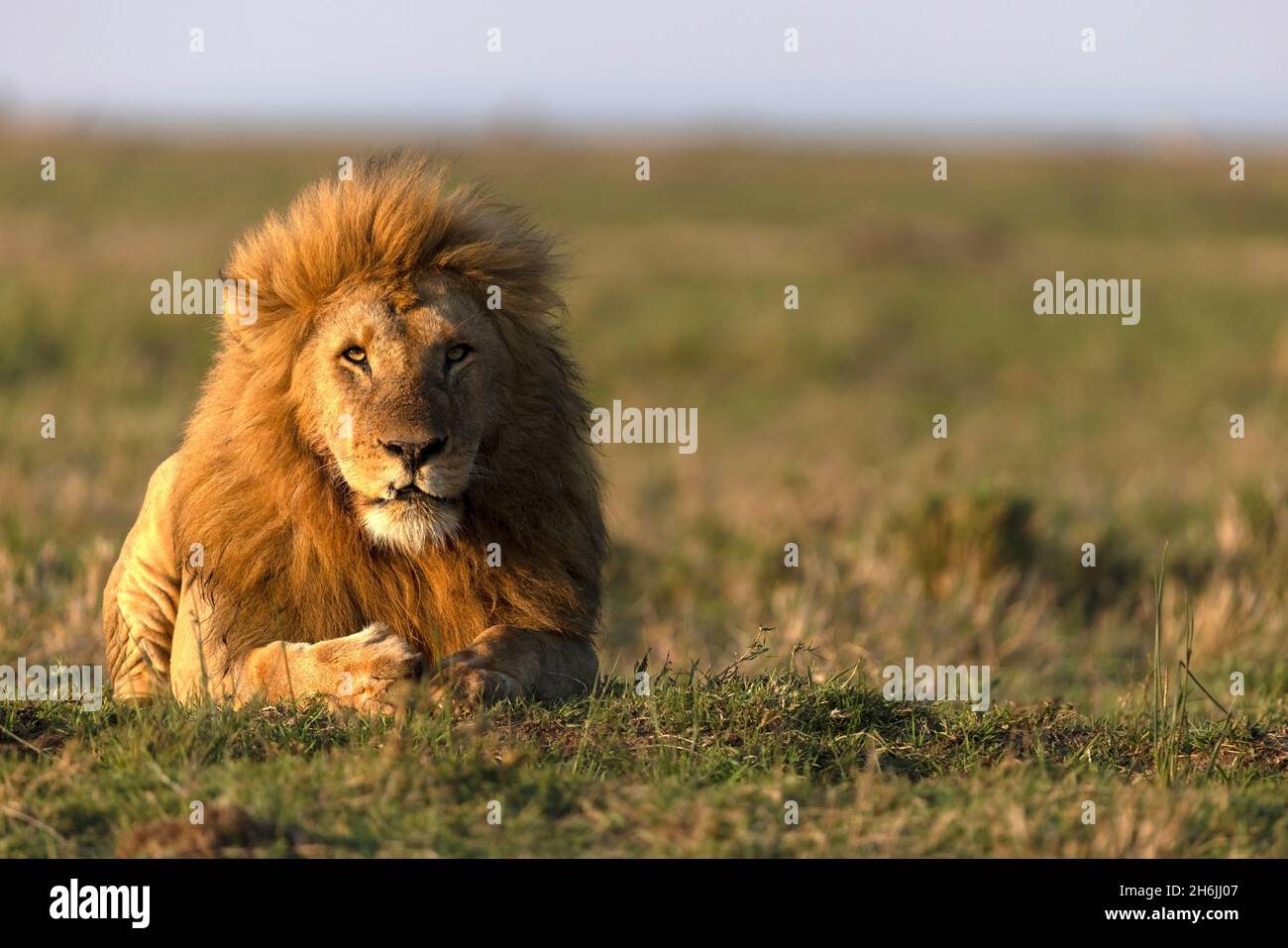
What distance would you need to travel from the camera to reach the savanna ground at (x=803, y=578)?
13.8 ft

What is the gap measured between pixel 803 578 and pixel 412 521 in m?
4.87

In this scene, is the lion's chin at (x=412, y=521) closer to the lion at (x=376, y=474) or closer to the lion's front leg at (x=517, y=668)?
the lion at (x=376, y=474)

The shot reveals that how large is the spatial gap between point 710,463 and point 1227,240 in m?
23.0

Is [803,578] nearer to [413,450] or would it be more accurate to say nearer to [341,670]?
[341,670]

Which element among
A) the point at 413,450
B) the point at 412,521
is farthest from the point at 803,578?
the point at 413,450

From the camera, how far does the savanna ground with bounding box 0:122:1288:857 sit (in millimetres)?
4199

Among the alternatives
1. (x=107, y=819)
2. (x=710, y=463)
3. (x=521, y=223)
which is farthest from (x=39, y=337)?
(x=107, y=819)

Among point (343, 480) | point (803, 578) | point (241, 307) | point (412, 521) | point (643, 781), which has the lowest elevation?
point (643, 781)

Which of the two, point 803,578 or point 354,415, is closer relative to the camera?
point 354,415

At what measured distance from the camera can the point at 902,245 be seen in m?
29.9

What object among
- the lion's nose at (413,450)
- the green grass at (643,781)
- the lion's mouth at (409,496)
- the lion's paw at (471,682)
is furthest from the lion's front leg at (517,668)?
the lion's nose at (413,450)

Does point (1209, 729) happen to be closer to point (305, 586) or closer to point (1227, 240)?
point (305, 586)

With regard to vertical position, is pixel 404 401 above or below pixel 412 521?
above

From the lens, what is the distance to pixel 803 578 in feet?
Result: 30.9
